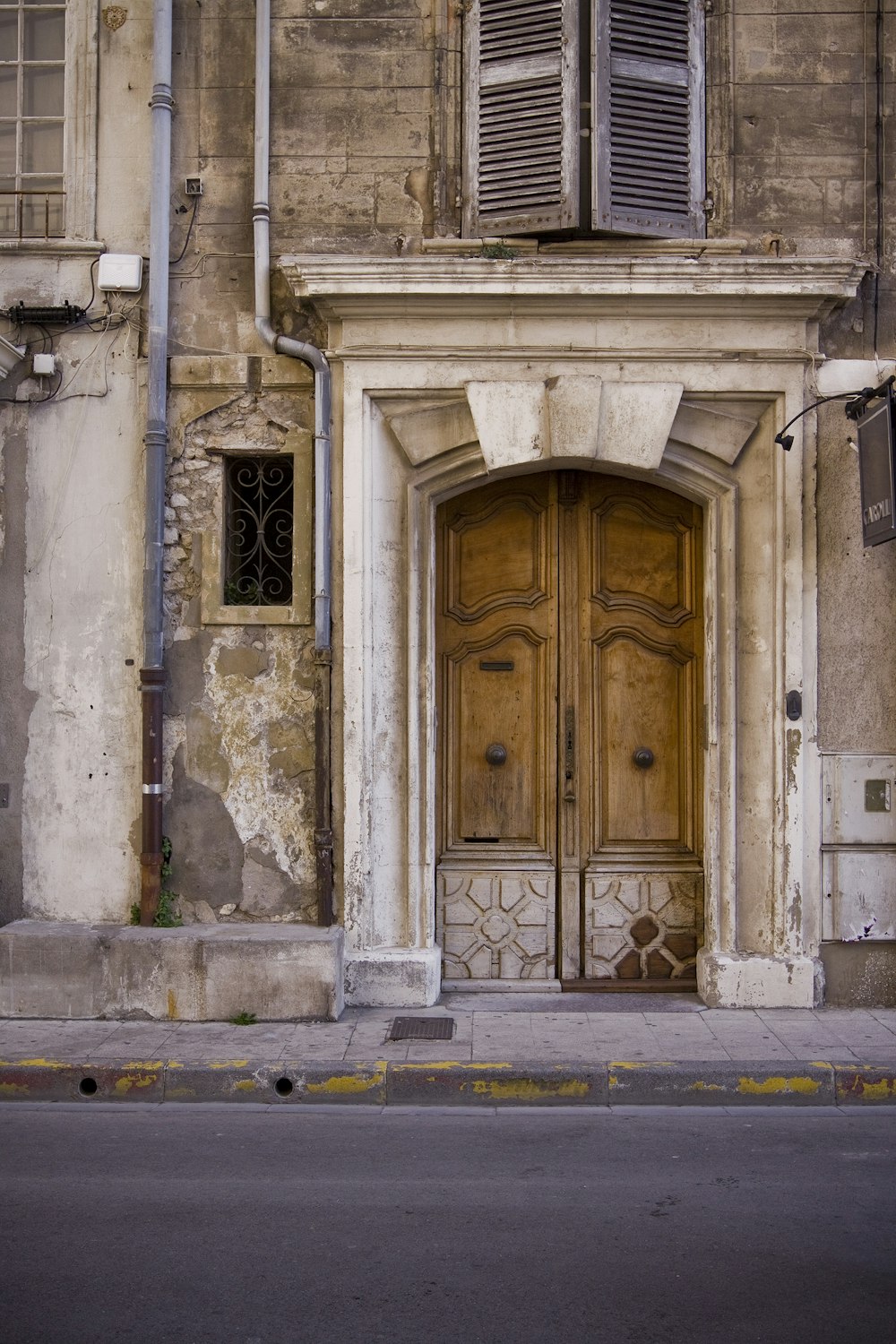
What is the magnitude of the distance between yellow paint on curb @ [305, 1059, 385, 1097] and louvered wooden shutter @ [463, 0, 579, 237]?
5.00 meters

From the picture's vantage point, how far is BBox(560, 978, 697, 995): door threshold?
8.25m

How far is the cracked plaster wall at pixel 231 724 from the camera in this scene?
8.05 metres

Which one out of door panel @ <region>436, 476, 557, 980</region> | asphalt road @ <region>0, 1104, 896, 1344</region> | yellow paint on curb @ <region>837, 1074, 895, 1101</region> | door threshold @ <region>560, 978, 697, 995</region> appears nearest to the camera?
asphalt road @ <region>0, 1104, 896, 1344</region>

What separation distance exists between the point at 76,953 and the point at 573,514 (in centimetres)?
405

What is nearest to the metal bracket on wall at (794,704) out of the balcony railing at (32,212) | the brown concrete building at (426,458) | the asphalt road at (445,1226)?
the brown concrete building at (426,458)

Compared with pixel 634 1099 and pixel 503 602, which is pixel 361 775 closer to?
pixel 503 602

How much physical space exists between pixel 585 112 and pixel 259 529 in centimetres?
330

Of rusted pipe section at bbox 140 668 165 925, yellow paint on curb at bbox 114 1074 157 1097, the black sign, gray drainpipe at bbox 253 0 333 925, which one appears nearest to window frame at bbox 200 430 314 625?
gray drainpipe at bbox 253 0 333 925

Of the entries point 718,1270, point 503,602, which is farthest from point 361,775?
point 718,1270

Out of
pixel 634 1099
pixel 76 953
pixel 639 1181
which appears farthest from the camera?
pixel 76 953

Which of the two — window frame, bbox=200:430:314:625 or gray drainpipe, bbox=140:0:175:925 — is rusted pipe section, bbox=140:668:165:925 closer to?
gray drainpipe, bbox=140:0:175:925

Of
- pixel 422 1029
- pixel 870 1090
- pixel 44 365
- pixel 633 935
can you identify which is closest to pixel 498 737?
pixel 633 935

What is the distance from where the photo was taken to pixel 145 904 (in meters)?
7.88

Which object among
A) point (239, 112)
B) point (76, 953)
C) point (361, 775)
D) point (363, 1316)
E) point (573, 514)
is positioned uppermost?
point (239, 112)
